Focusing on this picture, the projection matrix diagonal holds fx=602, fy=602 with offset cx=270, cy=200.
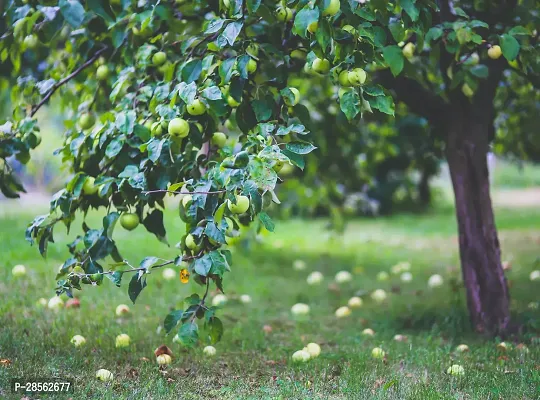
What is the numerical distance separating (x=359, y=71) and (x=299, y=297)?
8.21 feet

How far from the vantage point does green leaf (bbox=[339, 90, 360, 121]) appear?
2.10m

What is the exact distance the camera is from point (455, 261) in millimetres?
5707

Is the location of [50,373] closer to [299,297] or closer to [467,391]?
[467,391]

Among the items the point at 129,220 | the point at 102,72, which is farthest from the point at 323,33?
the point at 102,72

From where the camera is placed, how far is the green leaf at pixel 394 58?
225 cm

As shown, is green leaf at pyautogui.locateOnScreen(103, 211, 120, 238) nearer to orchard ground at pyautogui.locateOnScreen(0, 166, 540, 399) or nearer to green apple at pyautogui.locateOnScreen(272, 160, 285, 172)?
orchard ground at pyautogui.locateOnScreen(0, 166, 540, 399)

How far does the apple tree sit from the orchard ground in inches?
13.1

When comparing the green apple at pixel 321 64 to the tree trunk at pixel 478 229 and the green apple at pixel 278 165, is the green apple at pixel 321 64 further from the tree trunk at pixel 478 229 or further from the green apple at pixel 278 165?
the tree trunk at pixel 478 229

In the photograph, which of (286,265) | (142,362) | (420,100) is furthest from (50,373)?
(286,265)

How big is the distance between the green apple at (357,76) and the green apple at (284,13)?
392 millimetres

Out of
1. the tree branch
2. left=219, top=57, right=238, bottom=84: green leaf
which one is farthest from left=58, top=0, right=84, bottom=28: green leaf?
the tree branch

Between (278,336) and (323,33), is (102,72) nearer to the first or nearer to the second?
(323,33)

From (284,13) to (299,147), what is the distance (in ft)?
1.89

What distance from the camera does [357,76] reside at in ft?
6.91
